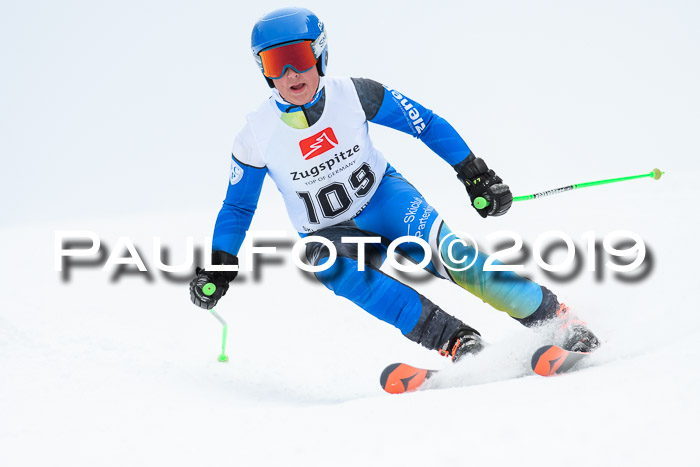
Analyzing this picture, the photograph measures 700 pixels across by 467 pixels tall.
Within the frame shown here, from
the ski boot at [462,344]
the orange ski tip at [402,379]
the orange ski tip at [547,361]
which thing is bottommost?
the orange ski tip at [402,379]

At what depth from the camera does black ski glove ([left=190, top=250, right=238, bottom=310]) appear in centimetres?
310

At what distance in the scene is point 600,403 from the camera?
1859 millimetres

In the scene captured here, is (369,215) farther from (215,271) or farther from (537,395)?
(537,395)

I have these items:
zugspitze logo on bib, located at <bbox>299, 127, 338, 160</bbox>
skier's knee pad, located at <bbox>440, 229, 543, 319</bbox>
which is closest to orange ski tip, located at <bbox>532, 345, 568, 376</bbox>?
skier's knee pad, located at <bbox>440, 229, 543, 319</bbox>

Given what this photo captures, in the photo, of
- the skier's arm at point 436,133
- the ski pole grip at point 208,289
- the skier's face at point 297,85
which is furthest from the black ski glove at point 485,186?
the ski pole grip at point 208,289

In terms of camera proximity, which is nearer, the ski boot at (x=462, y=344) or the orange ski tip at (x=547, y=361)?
the orange ski tip at (x=547, y=361)

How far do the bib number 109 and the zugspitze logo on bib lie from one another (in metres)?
0.17

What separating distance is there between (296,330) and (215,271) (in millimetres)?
1623

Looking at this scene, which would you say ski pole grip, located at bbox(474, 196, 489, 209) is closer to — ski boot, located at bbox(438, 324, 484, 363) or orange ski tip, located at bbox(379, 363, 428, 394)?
ski boot, located at bbox(438, 324, 484, 363)

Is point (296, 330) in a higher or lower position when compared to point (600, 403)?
lower

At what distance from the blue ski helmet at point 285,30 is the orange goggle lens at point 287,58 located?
0.08 ft

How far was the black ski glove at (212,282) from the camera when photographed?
10.2 feet

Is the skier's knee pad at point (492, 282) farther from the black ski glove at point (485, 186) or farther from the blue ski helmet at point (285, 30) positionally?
the blue ski helmet at point (285, 30)

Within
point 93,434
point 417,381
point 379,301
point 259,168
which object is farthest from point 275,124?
point 93,434
